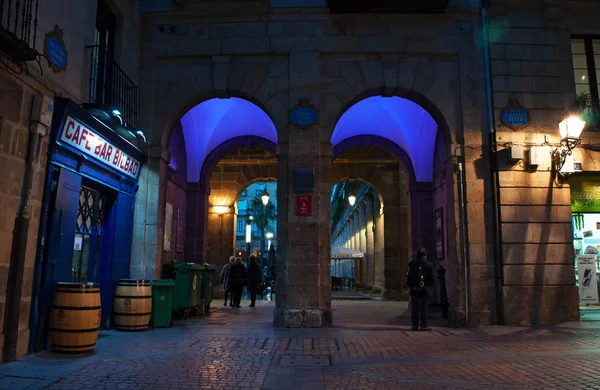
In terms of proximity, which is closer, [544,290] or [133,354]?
[133,354]

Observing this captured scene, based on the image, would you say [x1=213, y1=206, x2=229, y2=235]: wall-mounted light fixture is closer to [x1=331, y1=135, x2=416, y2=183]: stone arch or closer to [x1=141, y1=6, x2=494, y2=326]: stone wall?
[x1=331, y1=135, x2=416, y2=183]: stone arch

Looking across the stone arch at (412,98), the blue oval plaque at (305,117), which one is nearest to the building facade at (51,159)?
the blue oval plaque at (305,117)

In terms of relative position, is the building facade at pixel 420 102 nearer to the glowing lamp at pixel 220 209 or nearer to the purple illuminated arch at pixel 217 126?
the purple illuminated arch at pixel 217 126

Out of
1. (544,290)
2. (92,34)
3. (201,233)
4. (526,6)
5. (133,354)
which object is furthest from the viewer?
(201,233)

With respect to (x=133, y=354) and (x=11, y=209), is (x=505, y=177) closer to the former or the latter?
(x=133, y=354)

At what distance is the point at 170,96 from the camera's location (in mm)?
9570

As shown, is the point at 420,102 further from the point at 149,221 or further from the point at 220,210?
the point at 220,210

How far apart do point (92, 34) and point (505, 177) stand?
7739 millimetres

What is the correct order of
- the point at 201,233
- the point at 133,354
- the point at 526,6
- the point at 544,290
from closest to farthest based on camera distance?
1. the point at 133,354
2. the point at 544,290
3. the point at 526,6
4. the point at 201,233

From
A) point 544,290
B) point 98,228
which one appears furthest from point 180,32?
point 544,290

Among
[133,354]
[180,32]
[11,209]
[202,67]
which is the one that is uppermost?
[180,32]

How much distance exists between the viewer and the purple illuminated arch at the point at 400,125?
12.2 metres

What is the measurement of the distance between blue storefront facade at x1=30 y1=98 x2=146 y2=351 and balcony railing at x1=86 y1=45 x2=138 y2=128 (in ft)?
2.67

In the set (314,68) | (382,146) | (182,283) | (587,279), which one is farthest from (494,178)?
(182,283)
